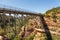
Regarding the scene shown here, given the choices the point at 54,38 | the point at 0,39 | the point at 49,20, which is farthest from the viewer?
the point at 49,20

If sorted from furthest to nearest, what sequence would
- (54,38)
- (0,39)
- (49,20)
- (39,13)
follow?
(39,13) < (49,20) < (54,38) < (0,39)

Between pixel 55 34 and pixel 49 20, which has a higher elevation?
pixel 49 20

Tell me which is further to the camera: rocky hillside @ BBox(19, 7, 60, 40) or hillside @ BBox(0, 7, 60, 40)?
rocky hillside @ BBox(19, 7, 60, 40)

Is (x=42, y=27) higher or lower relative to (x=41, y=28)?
higher

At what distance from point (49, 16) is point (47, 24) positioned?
3.12 meters

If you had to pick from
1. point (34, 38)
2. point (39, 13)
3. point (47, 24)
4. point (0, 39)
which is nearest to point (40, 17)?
point (39, 13)

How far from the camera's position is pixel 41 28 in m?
58.6

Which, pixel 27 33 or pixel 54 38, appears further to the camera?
pixel 27 33

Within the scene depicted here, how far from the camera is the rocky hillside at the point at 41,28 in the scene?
54750mm

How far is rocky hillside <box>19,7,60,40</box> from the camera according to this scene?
180 feet

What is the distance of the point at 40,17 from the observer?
222ft

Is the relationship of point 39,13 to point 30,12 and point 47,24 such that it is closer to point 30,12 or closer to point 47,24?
point 30,12

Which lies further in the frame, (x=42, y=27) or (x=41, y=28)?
(x=42, y=27)

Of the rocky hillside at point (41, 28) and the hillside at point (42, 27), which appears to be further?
the rocky hillside at point (41, 28)
